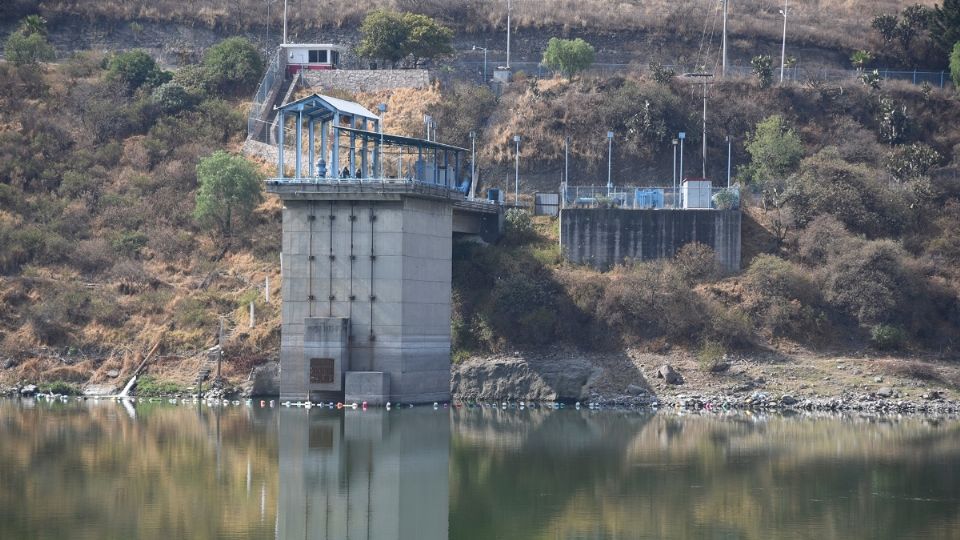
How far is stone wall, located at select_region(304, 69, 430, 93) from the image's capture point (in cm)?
9106

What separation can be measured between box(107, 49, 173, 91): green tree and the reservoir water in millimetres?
35322

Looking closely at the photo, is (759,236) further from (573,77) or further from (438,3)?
(438,3)

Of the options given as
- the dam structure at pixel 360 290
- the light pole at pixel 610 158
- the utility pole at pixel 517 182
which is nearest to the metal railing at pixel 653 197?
the light pole at pixel 610 158

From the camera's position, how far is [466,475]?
153ft

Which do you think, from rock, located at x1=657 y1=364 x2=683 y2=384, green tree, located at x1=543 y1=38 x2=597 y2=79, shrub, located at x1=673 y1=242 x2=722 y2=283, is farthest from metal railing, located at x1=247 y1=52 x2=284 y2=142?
rock, located at x1=657 y1=364 x2=683 y2=384

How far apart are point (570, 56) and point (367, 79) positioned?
12318 millimetres

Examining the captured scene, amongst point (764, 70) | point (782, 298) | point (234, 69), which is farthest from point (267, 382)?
point (764, 70)

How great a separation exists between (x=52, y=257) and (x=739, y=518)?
47.2 metres

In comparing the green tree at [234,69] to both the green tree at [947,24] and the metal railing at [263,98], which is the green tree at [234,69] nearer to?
the metal railing at [263,98]

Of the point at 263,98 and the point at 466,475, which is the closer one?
the point at 466,475

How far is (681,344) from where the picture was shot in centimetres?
7019

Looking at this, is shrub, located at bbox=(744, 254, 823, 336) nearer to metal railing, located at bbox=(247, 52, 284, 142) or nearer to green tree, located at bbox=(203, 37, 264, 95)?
metal railing, located at bbox=(247, 52, 284, 142)

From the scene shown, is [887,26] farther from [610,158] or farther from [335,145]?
[335,145]

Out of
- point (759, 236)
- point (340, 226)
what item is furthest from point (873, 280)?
point (340, 226)
